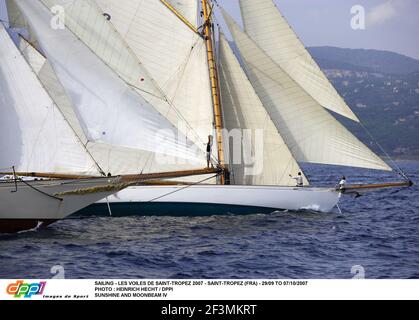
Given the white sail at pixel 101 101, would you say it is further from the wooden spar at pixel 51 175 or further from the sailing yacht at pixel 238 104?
the sailing yacht at pixel 238 104

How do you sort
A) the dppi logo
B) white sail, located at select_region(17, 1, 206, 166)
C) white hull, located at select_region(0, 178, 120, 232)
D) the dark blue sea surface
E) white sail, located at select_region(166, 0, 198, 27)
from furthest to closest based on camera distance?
white sail, located at select_region(166, 0, 198, 27) < white hull, located at select_region(0, 178, 120, 232) < white sail, located at select_region(17, 1, 206, 166) < the dark blue sea surface < the dppi logo

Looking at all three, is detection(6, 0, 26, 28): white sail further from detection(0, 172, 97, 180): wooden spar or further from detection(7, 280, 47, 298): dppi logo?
detection(7, 280, 47, 298): dppi logo

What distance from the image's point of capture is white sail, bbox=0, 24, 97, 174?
2823 cm

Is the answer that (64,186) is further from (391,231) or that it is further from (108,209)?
(391,231)

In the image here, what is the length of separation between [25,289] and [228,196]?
20.5 m

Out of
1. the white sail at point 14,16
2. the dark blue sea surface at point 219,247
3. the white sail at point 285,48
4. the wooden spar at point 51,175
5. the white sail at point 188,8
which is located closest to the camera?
the dark blue sea surface at point 219,247

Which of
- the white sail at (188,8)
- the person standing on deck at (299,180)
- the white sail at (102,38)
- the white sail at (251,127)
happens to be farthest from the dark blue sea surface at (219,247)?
the white sail at (188,8)

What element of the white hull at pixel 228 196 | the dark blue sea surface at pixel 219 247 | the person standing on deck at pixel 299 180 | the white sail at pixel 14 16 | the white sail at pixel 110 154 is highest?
the white sail at pixel 14 16

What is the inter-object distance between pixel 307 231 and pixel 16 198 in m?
12.4

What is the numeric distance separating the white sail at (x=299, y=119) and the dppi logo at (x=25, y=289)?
22891 millimetres

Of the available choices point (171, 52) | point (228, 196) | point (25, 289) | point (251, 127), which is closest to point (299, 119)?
point (251, 127)

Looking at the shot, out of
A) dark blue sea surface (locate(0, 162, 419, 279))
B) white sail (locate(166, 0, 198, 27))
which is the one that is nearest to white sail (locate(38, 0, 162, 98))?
dark blue sea surface (locate(0, 162, 419, 279))

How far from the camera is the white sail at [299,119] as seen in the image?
35750 millimetres

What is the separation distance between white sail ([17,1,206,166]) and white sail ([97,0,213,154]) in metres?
7.17
